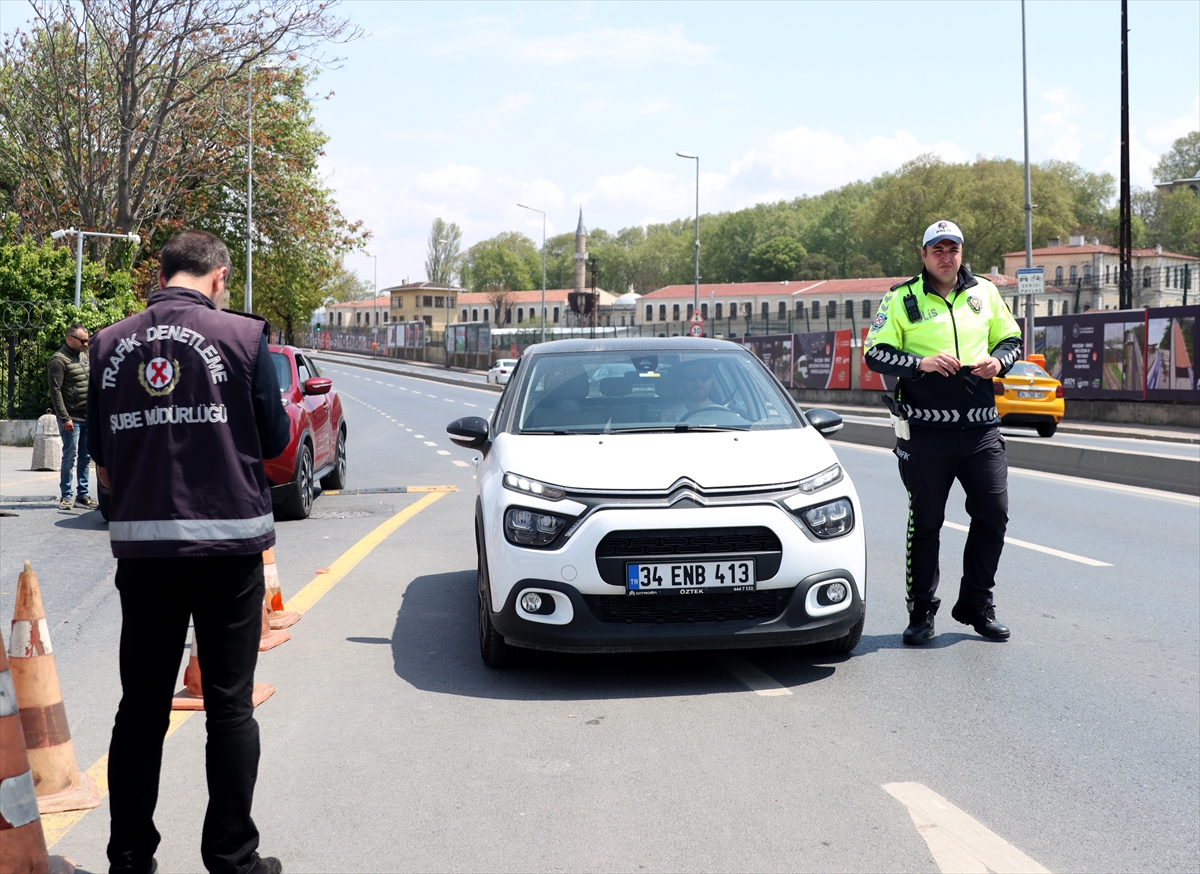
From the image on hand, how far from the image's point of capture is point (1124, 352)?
28766mm

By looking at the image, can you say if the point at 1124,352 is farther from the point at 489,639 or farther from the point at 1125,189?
the point at 489,639

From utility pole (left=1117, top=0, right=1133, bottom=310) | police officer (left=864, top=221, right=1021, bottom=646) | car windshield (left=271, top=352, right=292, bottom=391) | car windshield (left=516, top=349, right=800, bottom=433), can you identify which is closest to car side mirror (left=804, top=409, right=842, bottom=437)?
car windshield (left=516, top=349, right=800, bottom=433)

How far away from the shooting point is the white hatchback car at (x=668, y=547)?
5.20 metres

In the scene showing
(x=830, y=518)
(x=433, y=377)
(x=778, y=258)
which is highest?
(x=778, y=258)

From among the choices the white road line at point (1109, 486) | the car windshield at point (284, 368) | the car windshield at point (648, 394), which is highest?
the car windshield at point (284, 368)

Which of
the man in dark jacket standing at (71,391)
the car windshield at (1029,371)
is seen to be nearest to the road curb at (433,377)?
the car windshield at (1029,371)

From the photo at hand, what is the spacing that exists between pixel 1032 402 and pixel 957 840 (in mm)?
23504

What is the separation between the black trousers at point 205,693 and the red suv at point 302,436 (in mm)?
7087

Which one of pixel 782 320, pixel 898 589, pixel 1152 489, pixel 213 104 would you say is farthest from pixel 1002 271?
pixel 898 589

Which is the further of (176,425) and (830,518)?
(830,518)

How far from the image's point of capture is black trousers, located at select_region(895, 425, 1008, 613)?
6.05 meters

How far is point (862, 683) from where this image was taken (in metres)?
5.46

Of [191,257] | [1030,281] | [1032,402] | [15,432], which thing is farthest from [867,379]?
[191,257]

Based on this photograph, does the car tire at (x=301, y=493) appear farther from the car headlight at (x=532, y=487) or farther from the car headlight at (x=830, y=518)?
the car headlight at (x=830, y=518)
